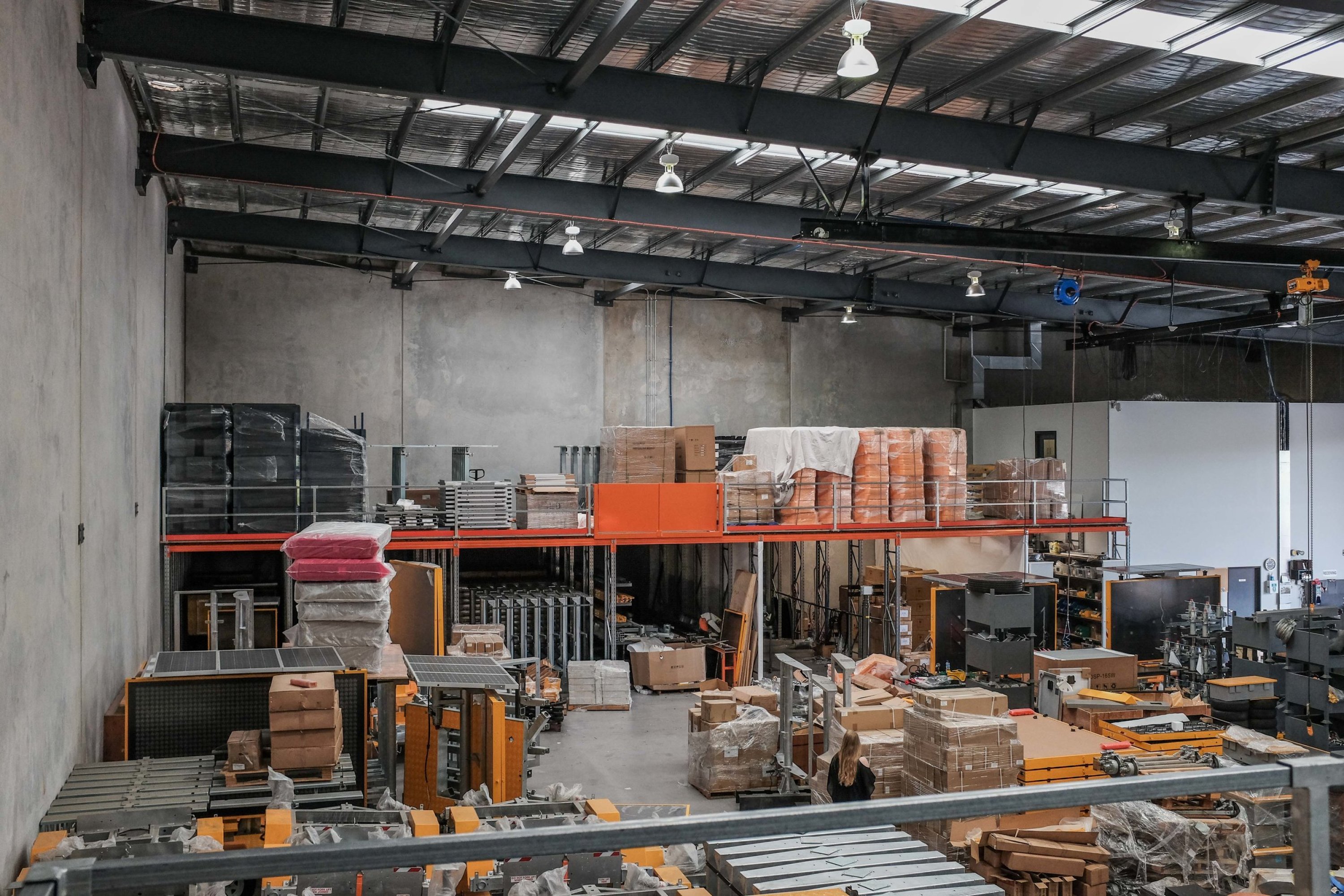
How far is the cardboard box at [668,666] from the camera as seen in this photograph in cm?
1666

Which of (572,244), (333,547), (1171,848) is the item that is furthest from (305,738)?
(572,244)

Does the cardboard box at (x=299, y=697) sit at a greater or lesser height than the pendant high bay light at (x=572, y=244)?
→ lesser

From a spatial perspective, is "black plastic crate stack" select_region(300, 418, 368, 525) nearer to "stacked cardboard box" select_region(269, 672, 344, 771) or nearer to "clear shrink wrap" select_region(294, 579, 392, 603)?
"clear shrink wrap" select_region(294, 579, 392, 603)

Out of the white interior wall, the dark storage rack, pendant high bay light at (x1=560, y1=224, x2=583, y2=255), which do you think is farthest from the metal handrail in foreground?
the white interior wall

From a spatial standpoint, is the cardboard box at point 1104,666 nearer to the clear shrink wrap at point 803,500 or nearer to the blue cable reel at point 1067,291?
the clear shrink wrap at point 803,500

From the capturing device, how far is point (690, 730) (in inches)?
476

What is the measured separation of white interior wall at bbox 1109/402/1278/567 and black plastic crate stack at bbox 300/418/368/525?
14190mm

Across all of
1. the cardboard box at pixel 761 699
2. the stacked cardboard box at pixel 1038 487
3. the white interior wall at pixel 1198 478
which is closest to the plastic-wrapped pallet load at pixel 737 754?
the cardboard box at pixel 761 699

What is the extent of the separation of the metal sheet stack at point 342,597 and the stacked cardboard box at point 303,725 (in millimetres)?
2251

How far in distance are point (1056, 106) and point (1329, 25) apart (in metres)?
2.47

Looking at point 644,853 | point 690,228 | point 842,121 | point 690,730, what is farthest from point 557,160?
point 644,853

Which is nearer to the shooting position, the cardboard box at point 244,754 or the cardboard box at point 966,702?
the cardboard box at point 244,754

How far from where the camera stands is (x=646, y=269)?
18219 mm

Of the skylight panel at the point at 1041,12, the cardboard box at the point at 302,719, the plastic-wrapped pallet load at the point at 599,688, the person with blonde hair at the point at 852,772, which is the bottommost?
the plastic-wrapped pallet load at the point at 599,688
